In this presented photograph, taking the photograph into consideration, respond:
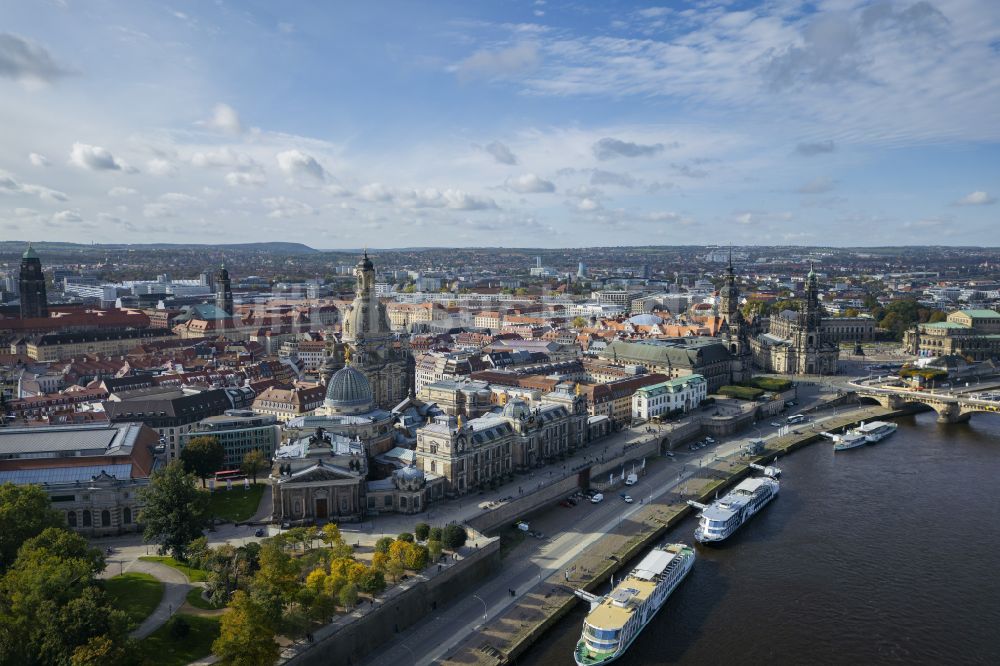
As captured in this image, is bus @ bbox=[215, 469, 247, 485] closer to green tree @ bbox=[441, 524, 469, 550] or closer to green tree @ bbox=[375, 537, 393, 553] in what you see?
green tree @ bbox=[375, 537, 393, 553]

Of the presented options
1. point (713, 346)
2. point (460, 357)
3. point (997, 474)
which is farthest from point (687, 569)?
point (713, 346)

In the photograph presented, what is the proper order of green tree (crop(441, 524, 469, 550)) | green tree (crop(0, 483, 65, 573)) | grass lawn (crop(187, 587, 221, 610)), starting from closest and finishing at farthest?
grass lawn (crop(187, 587, 221, 610))
green tree (crop(0, 483, 65, 573))
green tree (crop(441, 524, 469, 550))

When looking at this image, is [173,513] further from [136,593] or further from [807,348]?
[807,348]

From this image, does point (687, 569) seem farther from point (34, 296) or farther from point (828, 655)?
point (34, 296)

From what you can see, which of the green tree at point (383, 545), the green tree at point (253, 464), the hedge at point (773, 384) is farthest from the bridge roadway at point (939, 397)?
the green tree at point (253, 464)

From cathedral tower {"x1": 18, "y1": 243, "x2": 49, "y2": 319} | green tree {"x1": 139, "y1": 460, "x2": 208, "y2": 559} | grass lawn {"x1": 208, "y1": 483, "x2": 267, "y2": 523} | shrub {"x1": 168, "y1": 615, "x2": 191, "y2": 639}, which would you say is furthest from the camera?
cathedral tower {"x1": 18, "y1": 243, "x2": 49, "y2": 319}

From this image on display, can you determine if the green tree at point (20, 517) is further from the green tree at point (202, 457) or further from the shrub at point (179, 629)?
the green tree at point (202, 457)

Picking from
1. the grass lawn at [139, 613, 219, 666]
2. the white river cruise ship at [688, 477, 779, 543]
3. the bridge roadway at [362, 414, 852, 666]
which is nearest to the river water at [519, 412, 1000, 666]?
the white river cruise ship at [688, 477, 779, 543]
